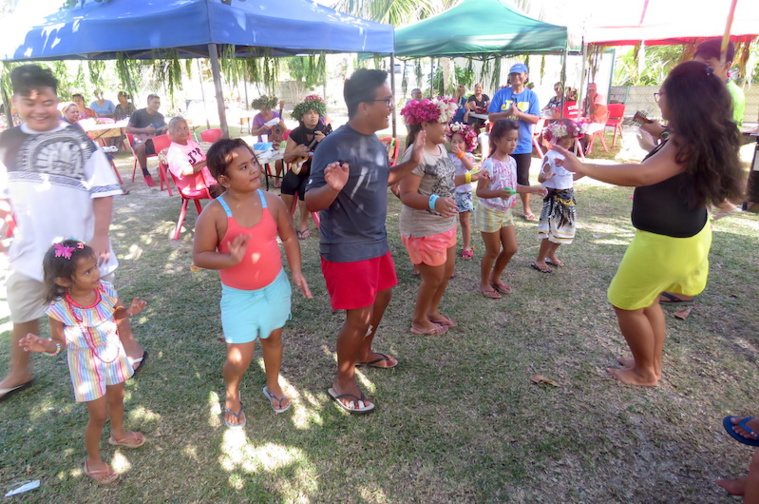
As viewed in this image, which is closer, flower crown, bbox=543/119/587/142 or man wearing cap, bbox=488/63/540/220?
flower crown, bbox=543/119/587/142

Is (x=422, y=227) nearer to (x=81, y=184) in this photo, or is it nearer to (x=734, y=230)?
(x=81, y=184)

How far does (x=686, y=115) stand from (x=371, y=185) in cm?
164

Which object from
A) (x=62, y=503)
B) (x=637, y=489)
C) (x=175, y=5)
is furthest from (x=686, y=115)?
(x=175, y=5)

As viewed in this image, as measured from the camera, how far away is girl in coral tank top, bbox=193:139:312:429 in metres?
2.29

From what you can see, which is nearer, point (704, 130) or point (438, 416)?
point (704, 130)

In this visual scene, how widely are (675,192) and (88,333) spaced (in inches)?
121

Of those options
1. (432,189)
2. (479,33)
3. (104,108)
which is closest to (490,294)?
(432,189)

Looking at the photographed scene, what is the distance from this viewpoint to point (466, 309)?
161 inches

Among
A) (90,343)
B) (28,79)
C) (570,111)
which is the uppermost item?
(28,79)

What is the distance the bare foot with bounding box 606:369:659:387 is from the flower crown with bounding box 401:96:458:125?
6.76ft

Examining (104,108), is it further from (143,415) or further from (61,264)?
(61,264)

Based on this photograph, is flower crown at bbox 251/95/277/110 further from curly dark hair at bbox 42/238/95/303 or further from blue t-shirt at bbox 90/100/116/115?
curly dark hair at bbox 42/238/95/303

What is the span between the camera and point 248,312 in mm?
2436

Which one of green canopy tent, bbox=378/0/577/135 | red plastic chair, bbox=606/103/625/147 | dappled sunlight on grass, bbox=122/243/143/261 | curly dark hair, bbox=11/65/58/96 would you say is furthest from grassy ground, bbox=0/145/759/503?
red plastic chair, bbox=606/103/625/147
